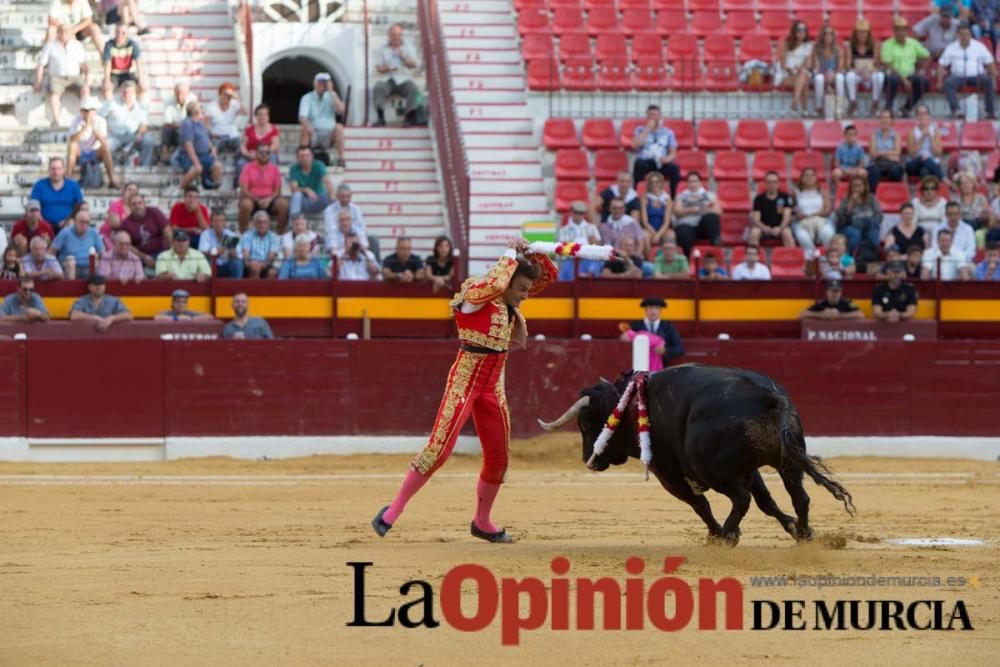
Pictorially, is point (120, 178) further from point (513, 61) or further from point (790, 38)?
point (790, 38)

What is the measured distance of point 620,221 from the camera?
17.2 m

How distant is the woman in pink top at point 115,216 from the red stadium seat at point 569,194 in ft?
13.7

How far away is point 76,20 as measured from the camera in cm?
2041

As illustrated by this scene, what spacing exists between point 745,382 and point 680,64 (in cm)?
1171

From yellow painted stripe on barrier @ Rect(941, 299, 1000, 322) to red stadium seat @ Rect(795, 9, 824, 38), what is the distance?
5108 mm

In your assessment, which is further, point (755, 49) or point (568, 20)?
point (568, 20)

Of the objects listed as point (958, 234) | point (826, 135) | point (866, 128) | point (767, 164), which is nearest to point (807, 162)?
point (767, 164)

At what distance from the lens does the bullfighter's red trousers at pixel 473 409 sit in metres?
9.70

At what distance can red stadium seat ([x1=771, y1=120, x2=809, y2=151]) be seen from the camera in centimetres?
1964

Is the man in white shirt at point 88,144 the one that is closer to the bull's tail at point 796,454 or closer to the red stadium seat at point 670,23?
the red stadium seat at point 670,23

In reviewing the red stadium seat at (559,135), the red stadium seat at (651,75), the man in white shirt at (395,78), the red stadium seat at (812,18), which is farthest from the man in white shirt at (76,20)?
the red stadium seat at (812,18)

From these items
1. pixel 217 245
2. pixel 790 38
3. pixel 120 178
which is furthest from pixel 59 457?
pixel 790 38

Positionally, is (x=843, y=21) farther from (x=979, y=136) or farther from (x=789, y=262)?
(x=789, y=262)

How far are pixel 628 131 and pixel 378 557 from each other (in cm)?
1077
